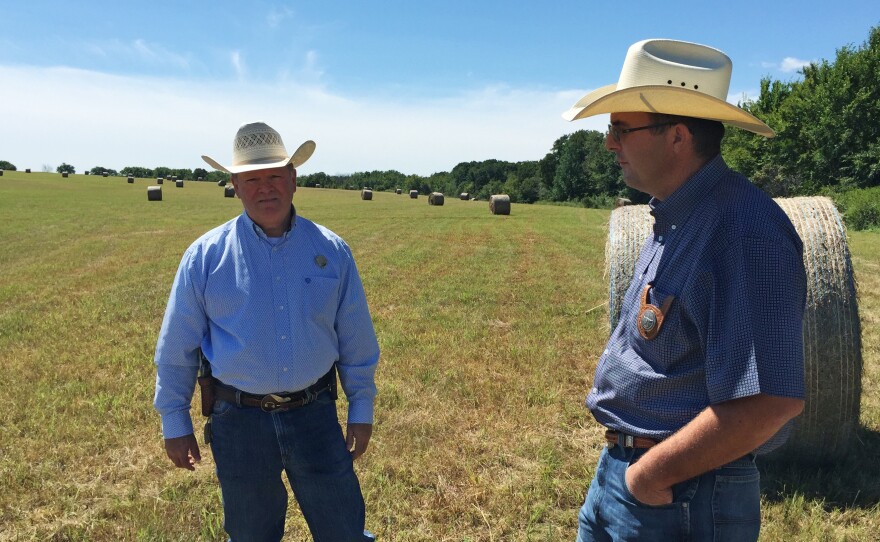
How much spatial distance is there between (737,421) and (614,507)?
0.58 m

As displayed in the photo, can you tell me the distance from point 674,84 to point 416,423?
4.01m

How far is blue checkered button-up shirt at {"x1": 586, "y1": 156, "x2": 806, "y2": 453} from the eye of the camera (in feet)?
5.19

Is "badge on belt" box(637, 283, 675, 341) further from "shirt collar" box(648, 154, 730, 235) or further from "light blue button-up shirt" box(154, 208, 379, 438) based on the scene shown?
"light blue button-up shirt" box(154, 208, 379, 438)

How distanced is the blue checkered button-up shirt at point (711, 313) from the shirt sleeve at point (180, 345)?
181cm

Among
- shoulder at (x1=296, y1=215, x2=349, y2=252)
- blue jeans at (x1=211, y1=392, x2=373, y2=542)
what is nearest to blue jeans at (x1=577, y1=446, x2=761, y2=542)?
blue jeans at (x1=211, y1=392, x2=373, y2=542)

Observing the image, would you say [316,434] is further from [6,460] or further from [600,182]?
[600,182]

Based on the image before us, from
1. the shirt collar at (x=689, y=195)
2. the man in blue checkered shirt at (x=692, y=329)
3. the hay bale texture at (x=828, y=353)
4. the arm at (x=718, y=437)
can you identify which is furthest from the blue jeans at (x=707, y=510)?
the hay bale texture at (x=828, y=353)

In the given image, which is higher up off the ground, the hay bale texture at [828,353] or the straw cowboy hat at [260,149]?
the straw cowboy hat at [260,149]

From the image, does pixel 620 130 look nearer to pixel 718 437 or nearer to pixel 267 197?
pixel 718 437

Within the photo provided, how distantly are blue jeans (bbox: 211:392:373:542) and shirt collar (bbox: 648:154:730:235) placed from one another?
179cm

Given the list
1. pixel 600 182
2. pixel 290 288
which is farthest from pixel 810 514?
pixel 600 182

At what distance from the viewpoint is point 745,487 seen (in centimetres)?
184

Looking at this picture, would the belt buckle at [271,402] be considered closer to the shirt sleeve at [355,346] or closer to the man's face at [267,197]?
the shirt sleeve at [355,346]

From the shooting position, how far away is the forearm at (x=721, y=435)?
5.25 feet
